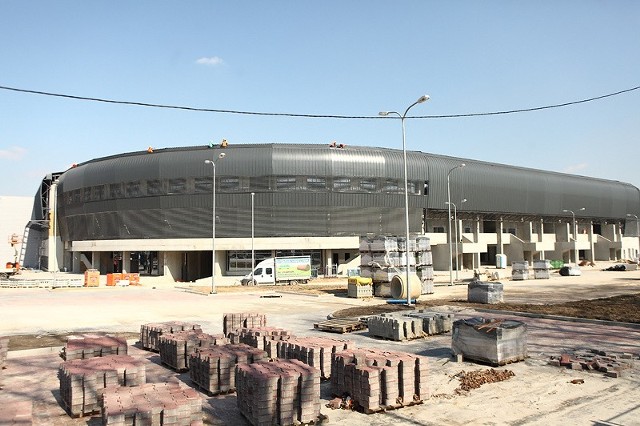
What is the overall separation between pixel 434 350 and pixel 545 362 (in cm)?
327

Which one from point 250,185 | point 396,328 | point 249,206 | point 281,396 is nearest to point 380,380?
point 281,396

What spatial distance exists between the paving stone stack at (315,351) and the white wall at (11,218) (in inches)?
3851

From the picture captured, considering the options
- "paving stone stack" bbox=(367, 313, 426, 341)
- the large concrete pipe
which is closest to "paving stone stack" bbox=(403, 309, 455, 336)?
"paving stone stack" bbox=(367, 313, 426, 341)

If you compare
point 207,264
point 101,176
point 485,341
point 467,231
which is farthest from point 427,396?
point 467,231

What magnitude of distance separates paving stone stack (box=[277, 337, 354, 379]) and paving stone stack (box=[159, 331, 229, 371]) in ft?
7.31

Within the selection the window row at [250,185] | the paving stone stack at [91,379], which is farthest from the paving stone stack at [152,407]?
the window row at [250,185]

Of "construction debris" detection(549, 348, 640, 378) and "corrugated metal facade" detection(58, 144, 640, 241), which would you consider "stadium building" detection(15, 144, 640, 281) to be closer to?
"corrugated metal facade" detection(58, 144, 640, 241)

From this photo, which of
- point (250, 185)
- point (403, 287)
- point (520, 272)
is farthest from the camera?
point (250, 185)

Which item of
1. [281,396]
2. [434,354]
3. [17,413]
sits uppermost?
[281,396]

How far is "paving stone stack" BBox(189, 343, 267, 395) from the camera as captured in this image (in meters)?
11.0

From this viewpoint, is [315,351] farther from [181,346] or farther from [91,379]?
[91,379]

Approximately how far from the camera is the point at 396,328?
55.8 feet

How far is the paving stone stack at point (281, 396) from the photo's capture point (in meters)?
8.65

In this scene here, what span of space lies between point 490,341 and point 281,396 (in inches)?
267
